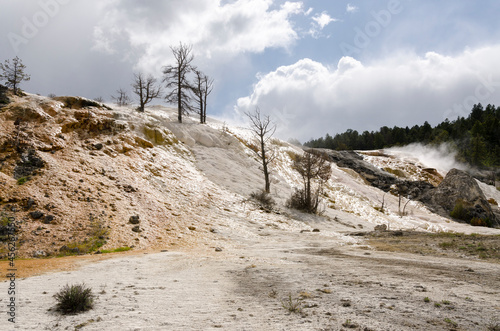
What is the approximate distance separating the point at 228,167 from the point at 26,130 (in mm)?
14577

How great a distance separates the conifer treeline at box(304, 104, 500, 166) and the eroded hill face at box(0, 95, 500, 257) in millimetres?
56493

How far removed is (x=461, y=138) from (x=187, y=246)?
295 feet

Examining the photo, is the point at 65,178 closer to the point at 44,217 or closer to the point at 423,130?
the point at 44,217

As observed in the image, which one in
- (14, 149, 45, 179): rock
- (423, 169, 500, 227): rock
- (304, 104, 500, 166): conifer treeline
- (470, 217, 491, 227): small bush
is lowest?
(470, 217, 491, 227): small bush

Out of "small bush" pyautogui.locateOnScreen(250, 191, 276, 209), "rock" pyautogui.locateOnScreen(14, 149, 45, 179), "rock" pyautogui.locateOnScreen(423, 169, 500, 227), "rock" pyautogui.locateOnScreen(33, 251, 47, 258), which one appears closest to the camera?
"rock" pyautogui.locateOnScreen(33, 251, 47, 258)

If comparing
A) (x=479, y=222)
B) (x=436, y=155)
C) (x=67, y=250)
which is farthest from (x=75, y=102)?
(x=436, y=155)

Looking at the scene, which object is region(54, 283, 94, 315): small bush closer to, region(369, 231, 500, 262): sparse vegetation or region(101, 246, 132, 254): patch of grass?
region(101, 246, 132, 254): patch of grass

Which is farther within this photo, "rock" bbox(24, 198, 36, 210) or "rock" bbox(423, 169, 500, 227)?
"rock" bbox(423, 169, 500, 227)

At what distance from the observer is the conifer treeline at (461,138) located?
68938 millimetres

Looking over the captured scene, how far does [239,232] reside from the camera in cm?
1480

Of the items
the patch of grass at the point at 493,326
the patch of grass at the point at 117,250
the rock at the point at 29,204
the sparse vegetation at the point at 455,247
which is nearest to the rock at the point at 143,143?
the rock at the point at 29,204

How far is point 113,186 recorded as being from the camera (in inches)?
563

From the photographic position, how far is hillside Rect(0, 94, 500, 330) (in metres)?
4.23

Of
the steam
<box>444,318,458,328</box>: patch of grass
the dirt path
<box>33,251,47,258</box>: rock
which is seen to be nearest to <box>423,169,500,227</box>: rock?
the steam
